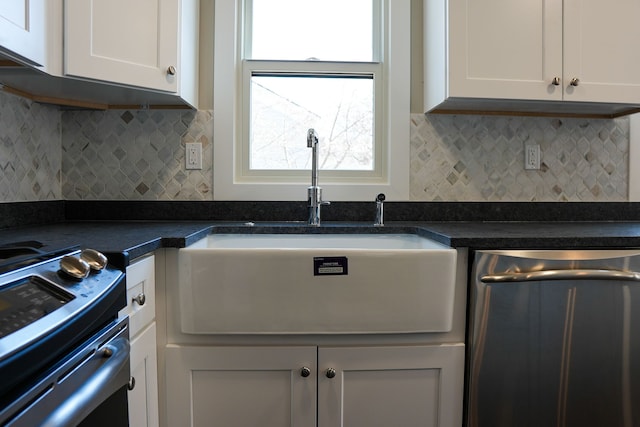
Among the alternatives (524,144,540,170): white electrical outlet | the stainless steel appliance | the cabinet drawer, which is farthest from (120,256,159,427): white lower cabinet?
(524,144,540,170): white electrical outlet

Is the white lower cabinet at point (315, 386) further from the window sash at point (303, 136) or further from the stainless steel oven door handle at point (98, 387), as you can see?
the window sash at point (303, 136)

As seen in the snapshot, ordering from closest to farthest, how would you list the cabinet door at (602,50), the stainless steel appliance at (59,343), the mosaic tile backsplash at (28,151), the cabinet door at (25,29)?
the stainless steel appliance at (59,343), the cabinet door at (25,29), the mosaic tile backsplash at (28,151), the cabinet door at (602,50)

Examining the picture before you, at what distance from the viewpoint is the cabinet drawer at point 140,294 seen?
3.32ft

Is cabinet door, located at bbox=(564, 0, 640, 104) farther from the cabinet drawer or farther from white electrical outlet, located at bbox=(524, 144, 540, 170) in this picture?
the cabinet drawer

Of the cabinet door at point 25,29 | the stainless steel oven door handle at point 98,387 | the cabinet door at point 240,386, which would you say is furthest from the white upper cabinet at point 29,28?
the cabinet door at point 240,386

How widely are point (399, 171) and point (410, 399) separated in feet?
3.08

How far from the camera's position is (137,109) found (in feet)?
5.74

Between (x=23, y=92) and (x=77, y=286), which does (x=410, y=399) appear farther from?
(x=23, y=92)

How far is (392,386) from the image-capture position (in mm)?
1209

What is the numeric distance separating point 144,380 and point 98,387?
1.19 ft

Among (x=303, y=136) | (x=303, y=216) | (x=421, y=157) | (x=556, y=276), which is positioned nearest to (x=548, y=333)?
(x=556, y=276)

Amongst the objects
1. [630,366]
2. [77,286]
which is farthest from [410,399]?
[77,286]

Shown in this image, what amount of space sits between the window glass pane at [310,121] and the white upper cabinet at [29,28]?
0.83m

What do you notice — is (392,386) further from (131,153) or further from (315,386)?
(131,153)
